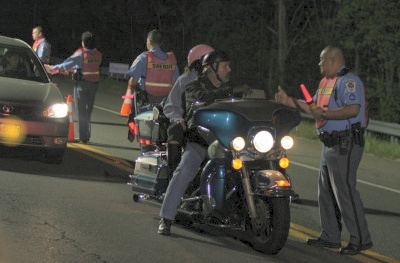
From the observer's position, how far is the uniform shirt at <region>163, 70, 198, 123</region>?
8.84m

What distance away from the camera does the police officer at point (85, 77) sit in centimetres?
1605

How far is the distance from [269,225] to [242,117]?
878mm

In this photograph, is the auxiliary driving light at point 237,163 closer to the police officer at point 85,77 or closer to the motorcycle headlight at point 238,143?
the motorcycle headlight at point 238,143

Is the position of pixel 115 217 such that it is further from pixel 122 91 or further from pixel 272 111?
pixel 122 91

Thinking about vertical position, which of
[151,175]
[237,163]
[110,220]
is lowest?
[110,220]

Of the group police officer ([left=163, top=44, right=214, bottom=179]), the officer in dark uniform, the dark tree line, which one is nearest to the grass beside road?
the dark tree line

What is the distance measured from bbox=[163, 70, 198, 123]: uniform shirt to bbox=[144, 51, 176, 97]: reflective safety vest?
3986 millimetres

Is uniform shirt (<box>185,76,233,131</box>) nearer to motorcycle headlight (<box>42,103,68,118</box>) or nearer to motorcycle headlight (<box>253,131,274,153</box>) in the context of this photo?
motorcycle headlight (<box>253,131,274,153</box>)

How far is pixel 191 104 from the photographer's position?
873 cm

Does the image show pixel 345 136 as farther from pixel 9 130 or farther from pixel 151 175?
pixel 9 130

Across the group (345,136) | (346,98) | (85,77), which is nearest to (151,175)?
(345,136)

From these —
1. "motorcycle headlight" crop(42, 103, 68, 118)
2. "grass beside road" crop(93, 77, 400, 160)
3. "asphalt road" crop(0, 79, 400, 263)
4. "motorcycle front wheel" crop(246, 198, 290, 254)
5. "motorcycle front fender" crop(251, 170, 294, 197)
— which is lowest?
"grass beside road" crop(93, 77, 400, 160)

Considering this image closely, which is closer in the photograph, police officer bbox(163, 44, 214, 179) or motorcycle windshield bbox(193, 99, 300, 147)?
motorcycle windshield bbox(193, 99, 300, 147)

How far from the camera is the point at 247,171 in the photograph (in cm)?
820
